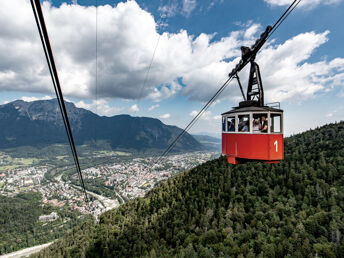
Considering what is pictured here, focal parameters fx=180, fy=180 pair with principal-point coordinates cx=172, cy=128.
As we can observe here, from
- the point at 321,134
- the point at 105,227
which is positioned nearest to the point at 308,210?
the point at 105,227

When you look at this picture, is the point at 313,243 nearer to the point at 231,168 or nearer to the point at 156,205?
the point at 231,168

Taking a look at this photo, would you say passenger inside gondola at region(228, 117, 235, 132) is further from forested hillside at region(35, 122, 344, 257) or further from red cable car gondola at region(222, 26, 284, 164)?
forested hillside at region(35, 122, 344, 257)

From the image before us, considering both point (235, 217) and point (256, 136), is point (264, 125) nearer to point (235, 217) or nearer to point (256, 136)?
point (256, 136)

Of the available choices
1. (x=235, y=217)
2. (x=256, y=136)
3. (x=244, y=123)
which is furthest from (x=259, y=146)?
(x=235, y=217)

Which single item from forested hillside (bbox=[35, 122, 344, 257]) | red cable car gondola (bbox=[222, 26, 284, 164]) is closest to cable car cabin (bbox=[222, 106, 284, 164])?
red cable car gondola (bbox=[222, 26, 284, 164])

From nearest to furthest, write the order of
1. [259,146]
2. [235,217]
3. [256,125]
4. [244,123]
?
[259,146] < [256,125] < [244,123] < [235,217]

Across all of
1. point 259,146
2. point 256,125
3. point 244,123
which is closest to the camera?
point 259,146
